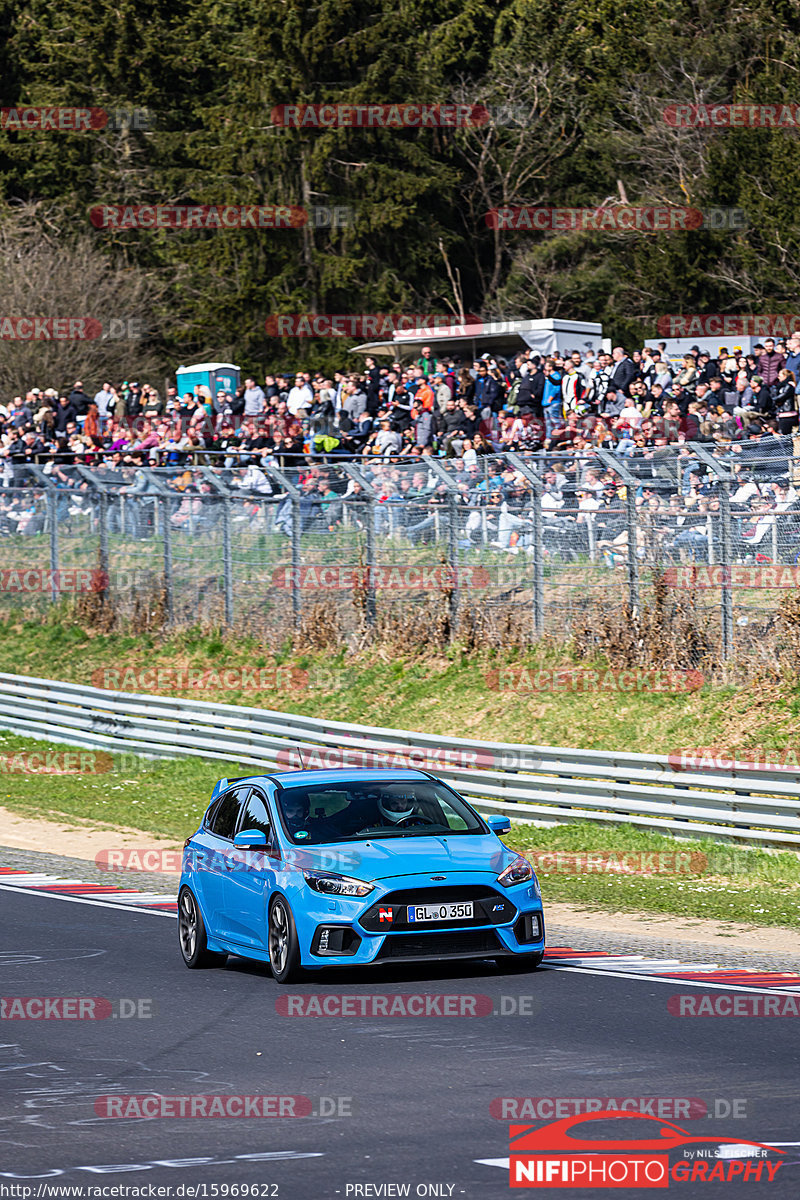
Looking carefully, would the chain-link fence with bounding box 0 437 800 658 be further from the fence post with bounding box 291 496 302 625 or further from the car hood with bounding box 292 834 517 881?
the car hood with bounding box 292 834 517 881

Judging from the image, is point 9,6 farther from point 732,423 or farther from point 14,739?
point 732,423

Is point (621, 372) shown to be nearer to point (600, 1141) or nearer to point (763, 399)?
point (763, 399)

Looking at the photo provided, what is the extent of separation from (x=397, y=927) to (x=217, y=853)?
6.58 ft

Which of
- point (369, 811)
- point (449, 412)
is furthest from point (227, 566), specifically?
point (369, 811)

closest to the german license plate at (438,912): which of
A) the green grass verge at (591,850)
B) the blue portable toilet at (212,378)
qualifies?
the green grass verge at (591,850)

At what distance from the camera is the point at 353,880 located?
37.0 feet

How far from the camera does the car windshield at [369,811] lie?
475 inches

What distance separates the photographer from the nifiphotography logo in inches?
273

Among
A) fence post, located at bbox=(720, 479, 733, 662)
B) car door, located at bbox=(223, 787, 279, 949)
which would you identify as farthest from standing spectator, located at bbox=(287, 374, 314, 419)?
car door, located at bbox=(223, 787, 279, 949)

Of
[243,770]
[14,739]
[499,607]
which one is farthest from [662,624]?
[14,739]

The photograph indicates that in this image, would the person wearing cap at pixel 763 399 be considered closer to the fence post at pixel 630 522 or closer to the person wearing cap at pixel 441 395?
the fence post at pixel 630 522

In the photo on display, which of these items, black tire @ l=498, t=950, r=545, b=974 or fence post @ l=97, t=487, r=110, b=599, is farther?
fence post @ l=97, t=487, r=110, b=599

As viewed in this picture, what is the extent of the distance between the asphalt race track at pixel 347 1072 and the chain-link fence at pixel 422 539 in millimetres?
9353

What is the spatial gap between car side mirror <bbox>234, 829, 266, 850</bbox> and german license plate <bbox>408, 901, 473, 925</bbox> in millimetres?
1222
